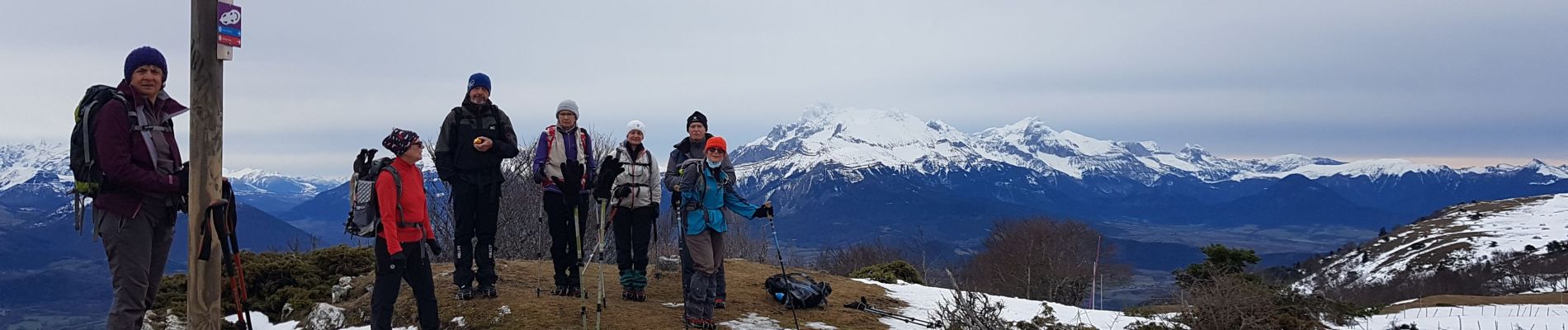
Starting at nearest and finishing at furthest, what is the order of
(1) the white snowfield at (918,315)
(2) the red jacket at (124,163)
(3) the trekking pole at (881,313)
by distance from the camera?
(2) the red jacket at (124,163) → (1) the white snowfield at (918,315) → (3) the trekking pole at (881,313)

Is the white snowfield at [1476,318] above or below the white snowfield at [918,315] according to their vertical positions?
below

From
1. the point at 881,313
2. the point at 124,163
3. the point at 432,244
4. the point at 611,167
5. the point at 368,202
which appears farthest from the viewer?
the point at 881,313

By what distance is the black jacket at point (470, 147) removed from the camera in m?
6.96

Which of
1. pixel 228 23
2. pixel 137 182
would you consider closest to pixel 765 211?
pixel 228 23

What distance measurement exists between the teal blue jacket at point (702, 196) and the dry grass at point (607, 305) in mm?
1005

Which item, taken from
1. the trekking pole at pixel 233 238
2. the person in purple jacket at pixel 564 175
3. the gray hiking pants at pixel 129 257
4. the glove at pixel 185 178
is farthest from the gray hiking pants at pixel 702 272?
the gray hiking pants at pixel 129 257

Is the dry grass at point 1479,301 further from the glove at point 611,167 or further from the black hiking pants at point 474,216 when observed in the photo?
the black hiking pants at point 474,216

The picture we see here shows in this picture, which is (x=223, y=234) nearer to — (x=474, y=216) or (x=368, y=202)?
(x=368, y=202)

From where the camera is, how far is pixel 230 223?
5.26 meters

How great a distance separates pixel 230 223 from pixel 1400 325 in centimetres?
1245

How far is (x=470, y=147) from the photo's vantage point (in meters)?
6.98

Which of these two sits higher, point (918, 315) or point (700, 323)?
point (700, 323)

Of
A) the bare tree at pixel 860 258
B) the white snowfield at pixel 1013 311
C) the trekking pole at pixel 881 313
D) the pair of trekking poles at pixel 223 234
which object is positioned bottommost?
the bare tree at pixel 860 258

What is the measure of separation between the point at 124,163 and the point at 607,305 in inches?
163
